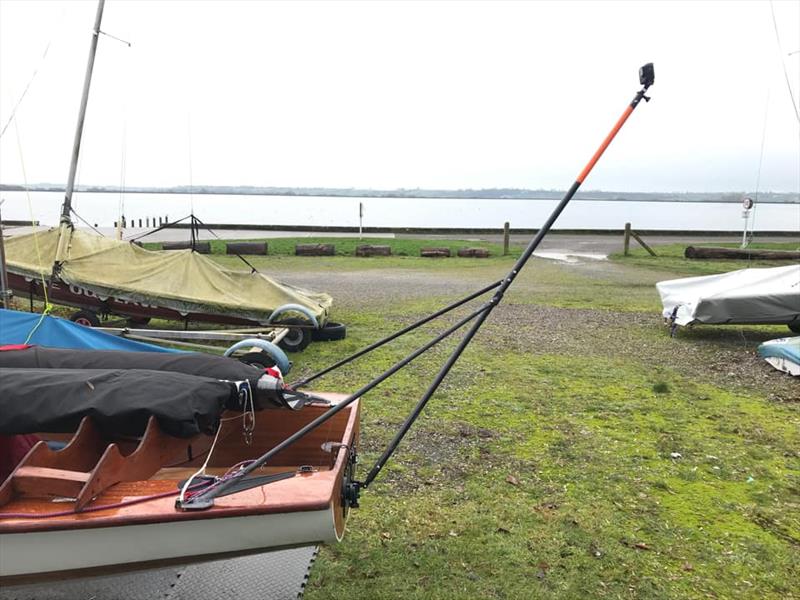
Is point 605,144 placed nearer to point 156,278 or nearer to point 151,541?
point 151,541

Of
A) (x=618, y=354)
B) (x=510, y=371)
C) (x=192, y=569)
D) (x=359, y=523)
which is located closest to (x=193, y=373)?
(x=192, y=569)

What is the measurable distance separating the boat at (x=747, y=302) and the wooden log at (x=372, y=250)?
15550mm

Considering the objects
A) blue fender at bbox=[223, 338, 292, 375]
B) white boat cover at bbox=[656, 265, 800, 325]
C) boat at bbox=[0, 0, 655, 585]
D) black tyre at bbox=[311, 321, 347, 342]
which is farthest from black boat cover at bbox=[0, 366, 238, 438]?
white boat cover at bbox=[656, 265, 800, 325]

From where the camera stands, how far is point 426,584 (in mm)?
3965

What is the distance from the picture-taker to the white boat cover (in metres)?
10.1

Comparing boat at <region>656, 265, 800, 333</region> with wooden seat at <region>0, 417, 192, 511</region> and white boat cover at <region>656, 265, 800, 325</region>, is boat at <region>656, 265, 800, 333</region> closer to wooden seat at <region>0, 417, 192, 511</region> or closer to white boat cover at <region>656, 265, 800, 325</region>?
white boat cover at <region>656, 265, 800, 325</region>

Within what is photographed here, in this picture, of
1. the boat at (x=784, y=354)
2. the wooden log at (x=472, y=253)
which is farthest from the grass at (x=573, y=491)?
the wooden log at (x=472, y=253)

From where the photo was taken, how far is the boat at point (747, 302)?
1013cm

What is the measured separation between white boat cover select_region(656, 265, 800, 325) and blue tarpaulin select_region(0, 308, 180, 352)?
833 centimetres

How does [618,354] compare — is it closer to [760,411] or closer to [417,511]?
[760,411]

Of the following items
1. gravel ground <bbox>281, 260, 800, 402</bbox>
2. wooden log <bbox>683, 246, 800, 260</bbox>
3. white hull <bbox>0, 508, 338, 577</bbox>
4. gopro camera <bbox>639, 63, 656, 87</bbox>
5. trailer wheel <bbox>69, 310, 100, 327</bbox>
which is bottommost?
gravel ground <bbox>281, 260, 800, 402</bbox>

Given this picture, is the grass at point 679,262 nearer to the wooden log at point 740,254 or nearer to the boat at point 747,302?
the wooden log at point 740,254

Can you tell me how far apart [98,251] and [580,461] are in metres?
8.93

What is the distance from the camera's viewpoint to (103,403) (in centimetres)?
348
